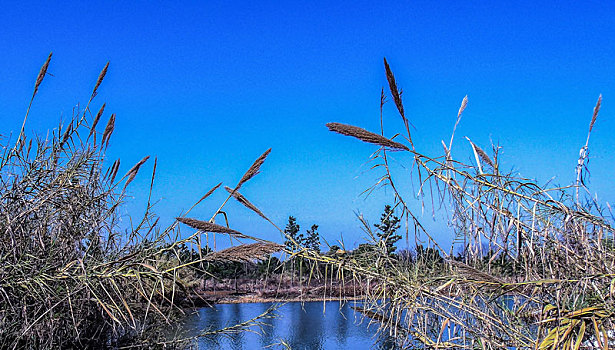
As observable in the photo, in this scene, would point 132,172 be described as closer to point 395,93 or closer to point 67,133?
point 67,133

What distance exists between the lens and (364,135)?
62.1 inches

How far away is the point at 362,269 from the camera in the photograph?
1.85m

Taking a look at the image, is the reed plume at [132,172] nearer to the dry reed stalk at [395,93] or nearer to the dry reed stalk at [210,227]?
the dry reed stalk at [210,227]

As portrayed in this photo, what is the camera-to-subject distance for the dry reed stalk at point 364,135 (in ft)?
5.06

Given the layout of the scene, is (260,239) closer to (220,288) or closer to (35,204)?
(35,204)

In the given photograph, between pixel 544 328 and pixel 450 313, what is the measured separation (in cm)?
30

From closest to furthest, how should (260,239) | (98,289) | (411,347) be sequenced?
(260,239) → (411,347) → (98,289)

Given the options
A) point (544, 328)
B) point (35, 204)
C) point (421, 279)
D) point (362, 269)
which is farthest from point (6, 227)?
point (544, 328)

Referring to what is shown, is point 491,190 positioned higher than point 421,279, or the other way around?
point 491,190

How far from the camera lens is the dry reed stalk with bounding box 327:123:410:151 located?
1542 mm

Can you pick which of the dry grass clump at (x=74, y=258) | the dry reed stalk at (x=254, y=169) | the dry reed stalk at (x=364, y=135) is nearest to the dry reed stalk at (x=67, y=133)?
the dry grass clump at (x=74, y=258)

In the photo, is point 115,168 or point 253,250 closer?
point 253,250

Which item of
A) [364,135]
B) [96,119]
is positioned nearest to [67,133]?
[96,119]

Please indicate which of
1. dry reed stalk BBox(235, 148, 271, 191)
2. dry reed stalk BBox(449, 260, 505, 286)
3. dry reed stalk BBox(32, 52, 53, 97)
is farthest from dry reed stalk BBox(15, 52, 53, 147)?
dry reed stalk BBox(449, 260, 505, 286)
